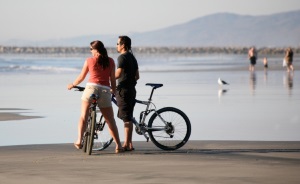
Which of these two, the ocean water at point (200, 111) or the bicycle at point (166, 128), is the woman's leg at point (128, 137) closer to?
the bicycle at point (166, 128)

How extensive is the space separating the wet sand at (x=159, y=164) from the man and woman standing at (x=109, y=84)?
309 mm

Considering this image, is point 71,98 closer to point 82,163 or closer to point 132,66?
point 132,66

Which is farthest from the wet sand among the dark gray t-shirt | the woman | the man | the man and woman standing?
the dark gray t-shirt

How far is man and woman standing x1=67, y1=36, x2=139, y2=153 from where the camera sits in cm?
1158

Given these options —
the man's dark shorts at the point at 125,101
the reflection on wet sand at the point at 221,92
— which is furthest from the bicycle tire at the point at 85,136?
the reflection on wet sand at the point at 221,92

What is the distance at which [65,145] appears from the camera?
1248 centimetres

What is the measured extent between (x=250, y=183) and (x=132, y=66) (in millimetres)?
3797

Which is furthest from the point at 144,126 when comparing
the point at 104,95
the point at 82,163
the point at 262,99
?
the point at 262,99

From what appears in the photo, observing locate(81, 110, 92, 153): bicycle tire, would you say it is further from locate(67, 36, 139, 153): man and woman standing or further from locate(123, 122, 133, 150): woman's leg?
locate(123, 122, 133, 150): woman's leg

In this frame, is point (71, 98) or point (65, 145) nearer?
point (65, 145)

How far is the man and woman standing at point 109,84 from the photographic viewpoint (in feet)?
38.0

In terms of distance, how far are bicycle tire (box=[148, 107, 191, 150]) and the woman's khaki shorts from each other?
0.70 metres

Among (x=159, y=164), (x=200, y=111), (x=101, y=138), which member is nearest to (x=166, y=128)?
(x=101, y=138)

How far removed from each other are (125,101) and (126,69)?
1.45ft
